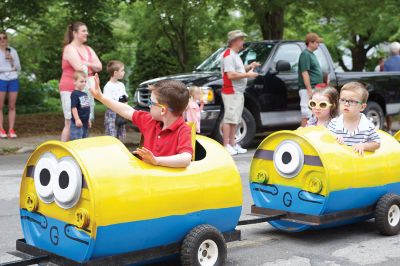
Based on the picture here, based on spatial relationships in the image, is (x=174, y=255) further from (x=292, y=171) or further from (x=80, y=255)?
(x=292, y=171)

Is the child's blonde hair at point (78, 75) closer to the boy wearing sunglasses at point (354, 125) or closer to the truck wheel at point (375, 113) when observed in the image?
the boy wearing sunglasses at point (354, 125)

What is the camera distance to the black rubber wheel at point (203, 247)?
14.7ft

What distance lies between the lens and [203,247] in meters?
4.61

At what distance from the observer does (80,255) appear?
4.11 metres

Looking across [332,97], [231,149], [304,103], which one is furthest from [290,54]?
[332,97]

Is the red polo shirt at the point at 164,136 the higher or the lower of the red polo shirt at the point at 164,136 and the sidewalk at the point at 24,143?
the higher

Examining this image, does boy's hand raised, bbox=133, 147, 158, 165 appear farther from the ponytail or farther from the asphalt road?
the ponytail

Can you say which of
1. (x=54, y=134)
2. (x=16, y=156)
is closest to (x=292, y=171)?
(x=16, y=156)

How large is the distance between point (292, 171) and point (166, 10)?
32.4 ft

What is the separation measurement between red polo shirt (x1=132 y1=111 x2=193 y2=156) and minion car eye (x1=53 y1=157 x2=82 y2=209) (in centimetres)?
79

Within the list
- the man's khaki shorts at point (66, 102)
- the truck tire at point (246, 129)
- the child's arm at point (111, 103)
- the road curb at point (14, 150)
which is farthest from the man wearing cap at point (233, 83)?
the child's arm at point (111, 103)

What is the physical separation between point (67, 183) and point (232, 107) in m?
6.95

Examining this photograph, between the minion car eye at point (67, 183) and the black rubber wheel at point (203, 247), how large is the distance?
810 millimetres

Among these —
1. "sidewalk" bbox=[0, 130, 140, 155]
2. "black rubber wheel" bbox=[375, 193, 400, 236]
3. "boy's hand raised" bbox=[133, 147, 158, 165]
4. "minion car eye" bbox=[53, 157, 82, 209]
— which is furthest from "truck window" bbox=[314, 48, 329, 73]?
"minion car eye" bbox=[53, 157, 82, 209]
